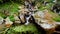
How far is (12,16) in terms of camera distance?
14.6ft

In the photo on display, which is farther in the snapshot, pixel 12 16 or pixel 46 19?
pixel 12 16

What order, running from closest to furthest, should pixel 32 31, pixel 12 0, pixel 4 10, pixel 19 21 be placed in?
1. pixel 32 31
2. pixel 19 21
3. pixel 4 10
4. pixel 12 0

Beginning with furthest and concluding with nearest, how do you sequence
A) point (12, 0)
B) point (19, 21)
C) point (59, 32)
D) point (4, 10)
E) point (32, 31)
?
point (12, 0) → point (4, 10) → point (19, 21) → point (32, 31) → point (59, 32)

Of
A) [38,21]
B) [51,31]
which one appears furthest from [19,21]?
[51,31]

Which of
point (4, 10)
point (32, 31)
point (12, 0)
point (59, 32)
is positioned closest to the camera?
point (59, 32)

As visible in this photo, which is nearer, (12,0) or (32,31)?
(32,31)

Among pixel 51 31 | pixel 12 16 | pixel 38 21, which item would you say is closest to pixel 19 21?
pixel 12 16

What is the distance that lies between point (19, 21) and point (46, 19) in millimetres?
740

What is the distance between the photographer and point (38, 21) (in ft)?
12.5

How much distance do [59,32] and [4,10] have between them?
1.83 m

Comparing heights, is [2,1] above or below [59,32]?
above

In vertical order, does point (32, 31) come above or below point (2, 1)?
below

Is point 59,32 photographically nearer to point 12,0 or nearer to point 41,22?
point 41,22

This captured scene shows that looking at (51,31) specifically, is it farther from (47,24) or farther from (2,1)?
(2,1)
